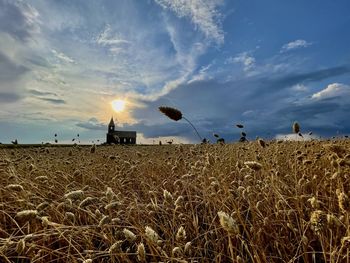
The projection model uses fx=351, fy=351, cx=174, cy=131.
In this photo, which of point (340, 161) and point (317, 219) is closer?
point (317, 219)

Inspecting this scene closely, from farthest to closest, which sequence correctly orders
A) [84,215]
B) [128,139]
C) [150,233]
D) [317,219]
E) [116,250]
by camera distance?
[128,139] < [84,215] < [116,250] < [317,219] < [150,233]

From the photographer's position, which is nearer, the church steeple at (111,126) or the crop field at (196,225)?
the crop field at (196,225)

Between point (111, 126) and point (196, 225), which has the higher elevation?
point (111, 126)

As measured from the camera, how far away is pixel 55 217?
16.3 feet

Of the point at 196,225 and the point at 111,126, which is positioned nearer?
the point at 196,225

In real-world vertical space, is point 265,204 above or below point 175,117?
below

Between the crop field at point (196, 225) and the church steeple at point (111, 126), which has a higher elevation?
the church steeple at point (111, 126)

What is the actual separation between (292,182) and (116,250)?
4153 millimetres

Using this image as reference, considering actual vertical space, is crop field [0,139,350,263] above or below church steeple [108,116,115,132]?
below

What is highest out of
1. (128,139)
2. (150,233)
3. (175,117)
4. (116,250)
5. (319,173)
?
(128,139)

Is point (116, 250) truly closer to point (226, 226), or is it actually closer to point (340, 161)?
point (226, 226)

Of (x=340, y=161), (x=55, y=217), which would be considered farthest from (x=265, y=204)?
(x=55, y=217)

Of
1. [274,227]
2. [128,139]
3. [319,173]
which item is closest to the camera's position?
[274,227]

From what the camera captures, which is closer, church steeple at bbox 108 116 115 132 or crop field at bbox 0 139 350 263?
crop field at bbox 0 139 350 263
